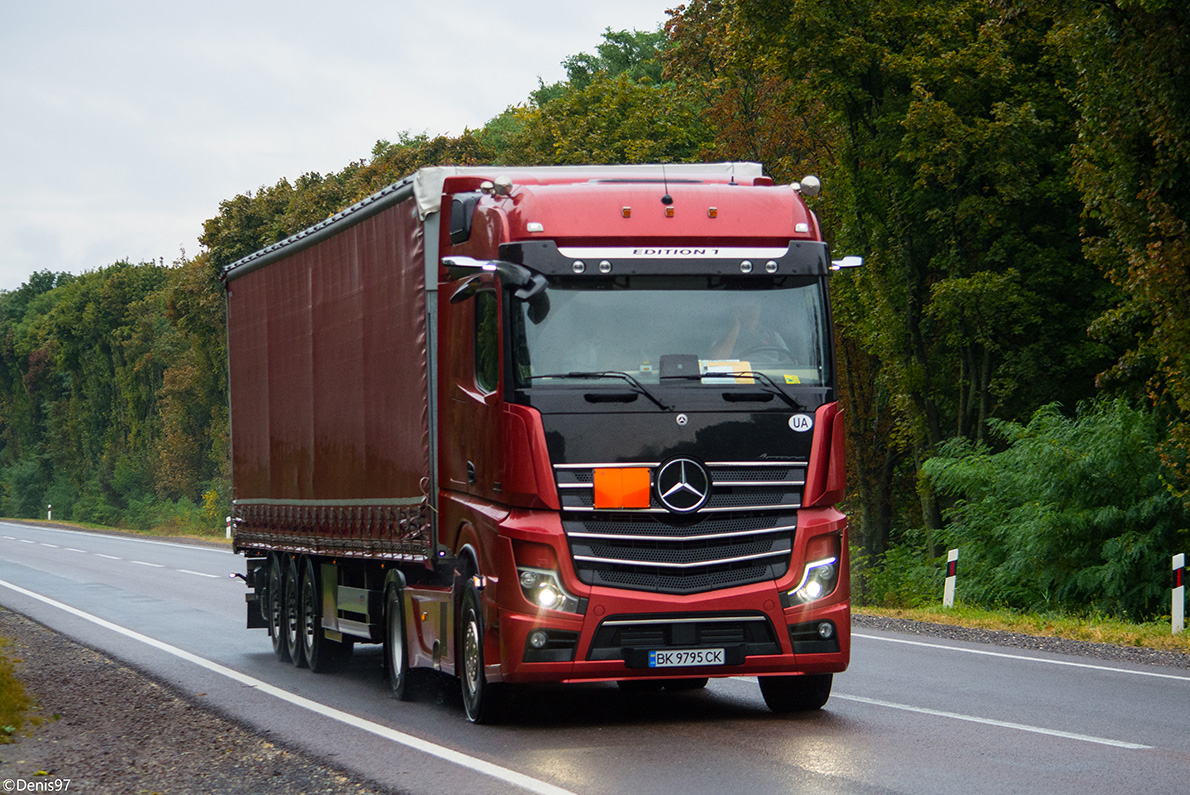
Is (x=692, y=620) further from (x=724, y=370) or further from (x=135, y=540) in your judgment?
(x=135, y=540)

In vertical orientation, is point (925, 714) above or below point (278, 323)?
below

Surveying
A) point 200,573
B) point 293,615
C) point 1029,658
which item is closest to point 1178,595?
point 1029,658

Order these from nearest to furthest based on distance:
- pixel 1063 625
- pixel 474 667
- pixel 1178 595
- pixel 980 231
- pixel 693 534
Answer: pixel 693 534 < pixel 474 667 < pixel 1178 595 < pixel 1063 625 < pixel 980 231

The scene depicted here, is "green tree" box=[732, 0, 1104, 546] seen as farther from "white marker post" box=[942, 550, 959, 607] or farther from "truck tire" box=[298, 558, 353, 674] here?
"truck tire" box=[298, 558, 353, 674]

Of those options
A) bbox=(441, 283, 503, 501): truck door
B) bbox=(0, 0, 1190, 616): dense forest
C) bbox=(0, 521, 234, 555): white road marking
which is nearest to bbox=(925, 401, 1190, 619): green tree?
bbox=(0, 0, 1190, 616): dense forest

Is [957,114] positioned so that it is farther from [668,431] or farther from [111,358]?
[111,358]

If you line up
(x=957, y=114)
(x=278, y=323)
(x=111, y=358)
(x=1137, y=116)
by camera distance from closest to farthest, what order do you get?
(x=278, y=323)
(x=1137, y=116)
(x=957, y=114)
(x=111, y=358)

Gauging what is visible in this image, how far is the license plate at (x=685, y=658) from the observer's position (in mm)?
10078

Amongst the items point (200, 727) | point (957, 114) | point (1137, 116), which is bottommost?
point (200, 727)

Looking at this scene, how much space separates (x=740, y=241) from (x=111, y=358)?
95432 mm

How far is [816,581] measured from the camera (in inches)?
410

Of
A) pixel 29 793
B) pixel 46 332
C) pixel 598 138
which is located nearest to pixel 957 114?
pixel 598 138

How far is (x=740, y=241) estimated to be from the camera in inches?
420

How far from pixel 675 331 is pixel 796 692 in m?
2.73
